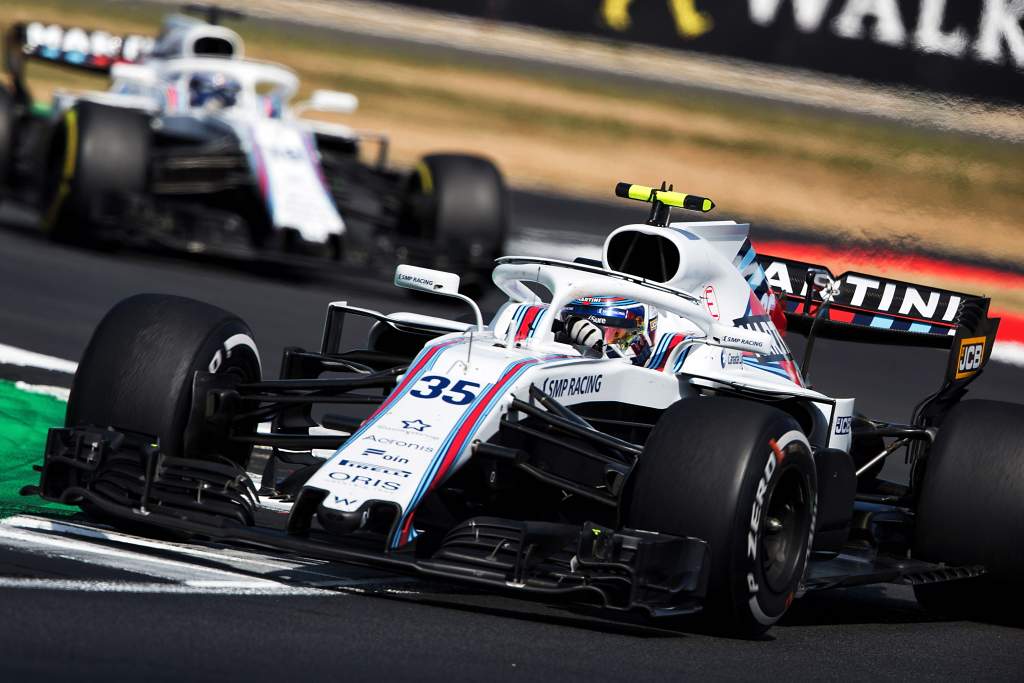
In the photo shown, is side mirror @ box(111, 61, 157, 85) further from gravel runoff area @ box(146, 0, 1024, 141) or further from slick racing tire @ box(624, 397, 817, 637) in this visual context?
slick racing tire @ box(624, 397, 817, 637)

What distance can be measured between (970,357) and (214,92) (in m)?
9.80

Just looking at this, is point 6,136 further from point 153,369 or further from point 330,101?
point 153,369

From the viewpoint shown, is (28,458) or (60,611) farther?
(28,458)

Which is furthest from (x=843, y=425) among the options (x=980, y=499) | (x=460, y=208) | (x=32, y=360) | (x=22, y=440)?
(x=460, y=208)

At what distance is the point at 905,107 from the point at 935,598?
35.7 ft

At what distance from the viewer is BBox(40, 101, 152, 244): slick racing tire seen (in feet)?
51.3

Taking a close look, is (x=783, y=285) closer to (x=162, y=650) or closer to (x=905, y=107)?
(x=162, y=650)

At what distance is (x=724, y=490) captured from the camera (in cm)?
661

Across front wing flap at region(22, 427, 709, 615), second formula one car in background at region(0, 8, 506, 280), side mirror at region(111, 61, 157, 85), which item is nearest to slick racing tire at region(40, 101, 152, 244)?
second formula one car in background at region(0, 8, 506, 280)

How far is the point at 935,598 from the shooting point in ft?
27.5

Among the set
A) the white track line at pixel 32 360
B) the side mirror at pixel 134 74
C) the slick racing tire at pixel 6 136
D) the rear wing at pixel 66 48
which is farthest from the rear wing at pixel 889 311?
the rear wing at pixel 66 48

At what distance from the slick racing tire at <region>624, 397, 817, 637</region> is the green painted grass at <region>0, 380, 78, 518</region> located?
8.32 ft

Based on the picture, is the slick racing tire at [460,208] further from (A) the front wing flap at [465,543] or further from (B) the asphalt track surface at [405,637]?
(A) the front wing flap at [465,543]

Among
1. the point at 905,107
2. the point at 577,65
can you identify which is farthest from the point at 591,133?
the point at 905,107
